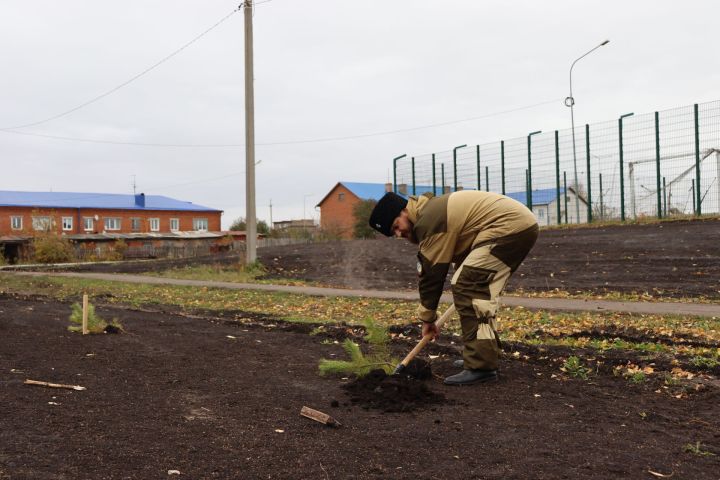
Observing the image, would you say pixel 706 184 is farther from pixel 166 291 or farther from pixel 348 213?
pixel 348 213

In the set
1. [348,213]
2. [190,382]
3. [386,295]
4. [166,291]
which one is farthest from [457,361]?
[348,213]

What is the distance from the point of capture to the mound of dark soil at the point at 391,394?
4.01 meters

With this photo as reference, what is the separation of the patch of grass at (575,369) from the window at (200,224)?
219ft

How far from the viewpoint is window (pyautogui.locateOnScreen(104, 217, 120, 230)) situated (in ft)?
203

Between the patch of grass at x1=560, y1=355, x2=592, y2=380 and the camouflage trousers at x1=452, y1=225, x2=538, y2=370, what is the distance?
0.74 m

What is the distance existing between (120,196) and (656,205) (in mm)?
59855

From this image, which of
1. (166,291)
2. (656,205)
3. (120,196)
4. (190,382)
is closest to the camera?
(190,382)

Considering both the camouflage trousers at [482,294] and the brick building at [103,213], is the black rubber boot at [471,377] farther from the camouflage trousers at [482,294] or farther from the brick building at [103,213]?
the brick building at [103,213]

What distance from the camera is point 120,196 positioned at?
219 ft

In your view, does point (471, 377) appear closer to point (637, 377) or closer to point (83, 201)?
point (637, 377)

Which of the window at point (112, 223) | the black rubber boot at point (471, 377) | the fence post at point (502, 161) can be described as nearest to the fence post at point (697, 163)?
the fence post at point (502, 161)

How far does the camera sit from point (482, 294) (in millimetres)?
4543

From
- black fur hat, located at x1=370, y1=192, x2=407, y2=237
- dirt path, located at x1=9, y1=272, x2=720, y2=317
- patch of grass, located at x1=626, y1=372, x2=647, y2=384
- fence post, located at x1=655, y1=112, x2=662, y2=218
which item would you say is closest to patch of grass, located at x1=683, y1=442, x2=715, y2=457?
patch of grass, located at x1=626, y1=372, x2=647, y2=384

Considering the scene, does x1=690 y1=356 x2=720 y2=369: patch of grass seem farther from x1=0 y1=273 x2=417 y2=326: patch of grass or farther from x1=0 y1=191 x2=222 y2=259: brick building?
x1=0 y1=191 x2=222 y2=259: brick building
